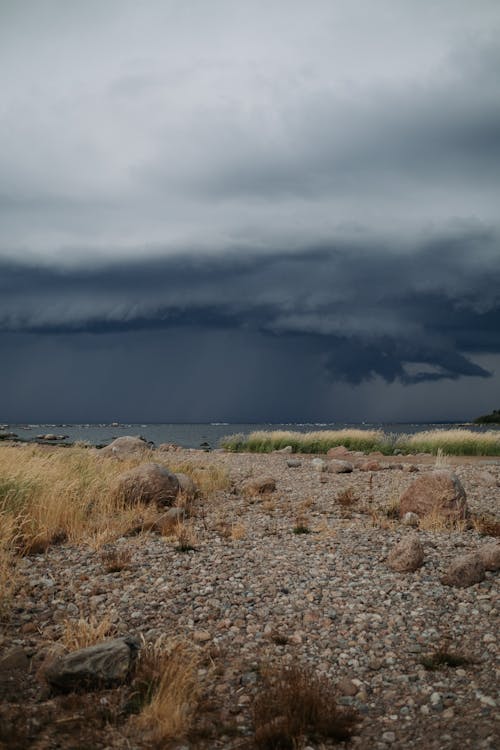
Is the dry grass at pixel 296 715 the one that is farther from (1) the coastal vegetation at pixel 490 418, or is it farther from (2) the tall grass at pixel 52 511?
(1) the coastal vegetation at pixel 490 418

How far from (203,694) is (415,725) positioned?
1.91 m

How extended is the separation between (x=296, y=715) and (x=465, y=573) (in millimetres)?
4399

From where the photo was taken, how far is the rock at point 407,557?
8.96 m

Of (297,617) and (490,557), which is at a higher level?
(490,557)

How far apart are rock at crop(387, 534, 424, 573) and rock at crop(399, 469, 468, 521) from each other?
3.45 meters

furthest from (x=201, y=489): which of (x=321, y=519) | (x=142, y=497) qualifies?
(x=321, y=519)

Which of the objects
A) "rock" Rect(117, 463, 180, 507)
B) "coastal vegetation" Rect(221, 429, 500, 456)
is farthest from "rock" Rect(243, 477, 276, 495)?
"coastal vegetation" Rect(221, 429, 500, 456)

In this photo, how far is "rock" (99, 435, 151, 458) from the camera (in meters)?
24.6

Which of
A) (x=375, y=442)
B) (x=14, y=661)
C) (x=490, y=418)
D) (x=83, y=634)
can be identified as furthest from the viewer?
(x=490, y=418)

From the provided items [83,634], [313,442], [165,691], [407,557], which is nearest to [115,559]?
[83,634]

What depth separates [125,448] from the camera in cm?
2644

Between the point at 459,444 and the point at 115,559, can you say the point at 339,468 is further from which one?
the point at 459,444

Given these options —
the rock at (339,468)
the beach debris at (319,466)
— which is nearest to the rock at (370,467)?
the rock at (339,468)

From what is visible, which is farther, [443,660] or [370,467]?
[370,467]
